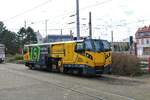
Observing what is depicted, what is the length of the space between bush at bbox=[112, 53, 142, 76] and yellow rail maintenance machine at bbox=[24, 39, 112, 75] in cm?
107

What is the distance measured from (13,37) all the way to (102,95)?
293ft

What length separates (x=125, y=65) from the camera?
85.6 ft

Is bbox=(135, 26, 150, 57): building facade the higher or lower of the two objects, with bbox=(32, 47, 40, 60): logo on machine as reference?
higher

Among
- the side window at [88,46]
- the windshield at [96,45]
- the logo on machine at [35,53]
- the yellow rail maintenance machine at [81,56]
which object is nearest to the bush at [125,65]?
the yellow rail maintenance machine at [81,56]

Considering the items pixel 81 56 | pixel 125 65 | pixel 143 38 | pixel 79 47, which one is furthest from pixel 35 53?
pixel 143 38

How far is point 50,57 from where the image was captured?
31.7 meters

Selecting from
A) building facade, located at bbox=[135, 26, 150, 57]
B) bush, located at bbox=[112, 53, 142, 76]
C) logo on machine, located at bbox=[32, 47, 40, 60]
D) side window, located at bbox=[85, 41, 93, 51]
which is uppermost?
building facade, located at bbox=[135, 26, 150, 57]

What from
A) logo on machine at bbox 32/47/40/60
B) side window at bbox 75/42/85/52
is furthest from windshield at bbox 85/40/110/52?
logo on machine at bbox 32/47/40/60

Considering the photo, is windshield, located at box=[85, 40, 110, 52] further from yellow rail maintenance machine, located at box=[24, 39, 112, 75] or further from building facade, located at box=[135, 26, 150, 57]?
building facade, located at box=[135, 26, 150, 57]

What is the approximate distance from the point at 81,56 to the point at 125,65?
326 cm

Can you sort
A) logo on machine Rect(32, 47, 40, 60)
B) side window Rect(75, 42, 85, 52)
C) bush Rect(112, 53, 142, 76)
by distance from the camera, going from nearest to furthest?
bush Rect(112, 53, 142, 76) → side window Rect(75, 42, 85, 52) → logo on machine Rect(32, 47, 40, 60)

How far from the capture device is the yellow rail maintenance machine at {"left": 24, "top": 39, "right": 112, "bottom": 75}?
25078 millimetres

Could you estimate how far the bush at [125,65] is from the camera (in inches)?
1005

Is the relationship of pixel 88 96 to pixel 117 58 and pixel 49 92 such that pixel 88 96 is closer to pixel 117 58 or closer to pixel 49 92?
pixel 49 92
